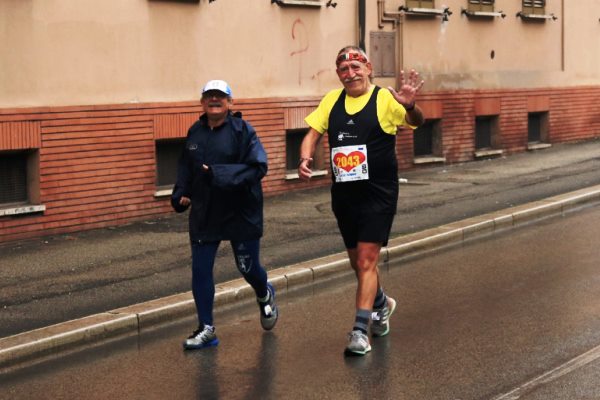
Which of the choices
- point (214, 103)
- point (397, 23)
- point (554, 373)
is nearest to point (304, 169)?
point (214, 103)

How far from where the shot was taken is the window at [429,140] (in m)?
21.1

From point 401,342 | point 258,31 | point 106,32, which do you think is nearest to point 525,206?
point 258,31

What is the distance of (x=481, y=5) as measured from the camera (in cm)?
2230

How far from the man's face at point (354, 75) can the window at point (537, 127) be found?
15.8m

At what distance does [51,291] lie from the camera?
1055 centimetres

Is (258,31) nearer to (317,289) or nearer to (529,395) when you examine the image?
(317,289)

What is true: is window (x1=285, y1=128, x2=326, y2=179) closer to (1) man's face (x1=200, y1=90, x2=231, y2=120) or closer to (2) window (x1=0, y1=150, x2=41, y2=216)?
(2) window (x1=0, y1=150, x2=41, y2=216)

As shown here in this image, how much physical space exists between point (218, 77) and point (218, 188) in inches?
314

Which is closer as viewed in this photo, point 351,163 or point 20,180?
point 351,163

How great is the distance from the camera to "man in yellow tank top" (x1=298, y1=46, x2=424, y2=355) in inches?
332

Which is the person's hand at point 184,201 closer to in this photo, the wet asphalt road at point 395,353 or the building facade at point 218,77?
the wet asphalt road at point 395,353

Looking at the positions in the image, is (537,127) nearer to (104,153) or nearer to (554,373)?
(104,153)

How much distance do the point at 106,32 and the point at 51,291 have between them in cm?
484

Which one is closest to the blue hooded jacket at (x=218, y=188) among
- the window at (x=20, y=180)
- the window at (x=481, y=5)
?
the window at (x=20, y=180)
